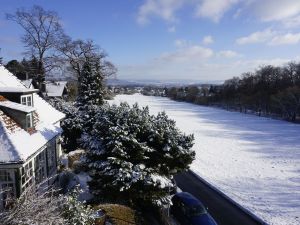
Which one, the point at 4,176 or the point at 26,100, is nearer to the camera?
the point at 4,176

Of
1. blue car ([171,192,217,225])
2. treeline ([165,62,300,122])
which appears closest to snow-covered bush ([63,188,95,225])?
blue car ([171,192,217,225])

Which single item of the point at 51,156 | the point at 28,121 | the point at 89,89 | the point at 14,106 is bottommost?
the point at 51,156

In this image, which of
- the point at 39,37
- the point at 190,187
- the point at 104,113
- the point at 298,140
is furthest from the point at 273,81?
the point at 104,113

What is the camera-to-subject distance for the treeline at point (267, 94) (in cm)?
7581

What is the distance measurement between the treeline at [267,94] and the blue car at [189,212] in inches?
2427

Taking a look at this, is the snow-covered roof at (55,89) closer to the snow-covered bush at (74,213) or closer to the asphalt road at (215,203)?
the asphalt road at (215,203)

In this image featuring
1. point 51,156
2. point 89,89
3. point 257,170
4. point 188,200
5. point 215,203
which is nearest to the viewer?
point 188,200

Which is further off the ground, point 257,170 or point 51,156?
point 51,156

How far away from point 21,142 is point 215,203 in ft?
39.0

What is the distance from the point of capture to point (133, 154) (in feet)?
53.8

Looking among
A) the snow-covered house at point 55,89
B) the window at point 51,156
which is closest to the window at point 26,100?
the window at point 51,156

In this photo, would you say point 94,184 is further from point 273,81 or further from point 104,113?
point 273,81

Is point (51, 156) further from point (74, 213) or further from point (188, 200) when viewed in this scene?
point (74, 213)

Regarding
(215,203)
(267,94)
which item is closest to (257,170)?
(215,203)
